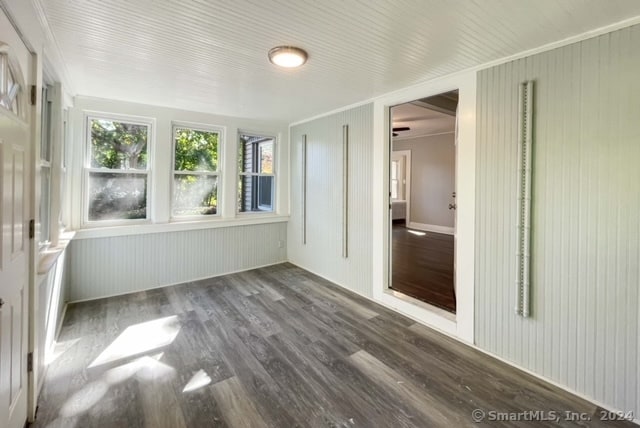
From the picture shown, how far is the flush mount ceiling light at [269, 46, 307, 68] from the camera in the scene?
86.2 inches

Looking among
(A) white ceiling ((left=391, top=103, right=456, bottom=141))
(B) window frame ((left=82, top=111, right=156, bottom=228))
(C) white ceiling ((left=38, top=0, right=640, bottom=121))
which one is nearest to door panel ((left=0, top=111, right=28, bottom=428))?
(C) white ceiling ((left=38, top=0, right=640, bottom=121))

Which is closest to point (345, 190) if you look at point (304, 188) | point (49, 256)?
point (304, 188)

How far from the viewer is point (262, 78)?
2.80 metres

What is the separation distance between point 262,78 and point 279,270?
9.52ft

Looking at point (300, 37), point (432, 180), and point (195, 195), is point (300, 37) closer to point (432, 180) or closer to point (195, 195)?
point (195, 195)

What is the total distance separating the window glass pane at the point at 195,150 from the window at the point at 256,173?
0.41 meters

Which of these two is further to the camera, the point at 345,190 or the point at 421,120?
the point at 421,120

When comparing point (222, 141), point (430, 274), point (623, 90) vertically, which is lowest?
point (430, 274)

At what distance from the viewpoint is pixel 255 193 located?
495 cm

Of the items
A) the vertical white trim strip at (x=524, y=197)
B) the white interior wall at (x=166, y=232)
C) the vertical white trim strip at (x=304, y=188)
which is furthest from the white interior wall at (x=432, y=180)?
the vertical white trim strip at (x=524, y=197)

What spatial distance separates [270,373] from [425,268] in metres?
3.19

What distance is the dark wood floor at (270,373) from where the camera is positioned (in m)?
1.79

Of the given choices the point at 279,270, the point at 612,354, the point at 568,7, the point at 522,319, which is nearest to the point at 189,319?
the point at 279,270

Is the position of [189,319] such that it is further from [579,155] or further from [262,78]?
[579,155]
